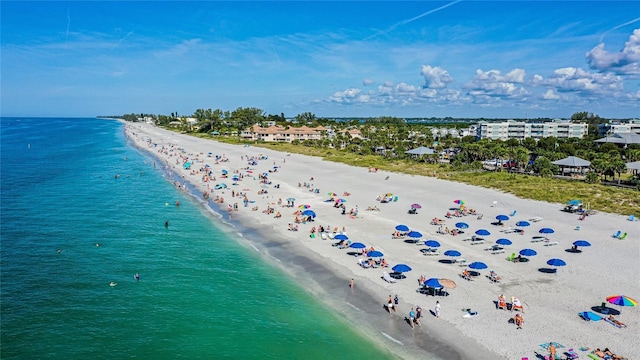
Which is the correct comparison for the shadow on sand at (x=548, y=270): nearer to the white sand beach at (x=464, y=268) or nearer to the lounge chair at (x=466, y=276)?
the white sand beach at (x=464, y=268)

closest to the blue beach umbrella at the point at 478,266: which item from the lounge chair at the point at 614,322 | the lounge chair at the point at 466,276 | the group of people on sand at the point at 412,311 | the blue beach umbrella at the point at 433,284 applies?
the lounge chair at the point at 466,276

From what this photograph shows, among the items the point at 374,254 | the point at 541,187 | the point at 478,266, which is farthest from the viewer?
the point at 541,187

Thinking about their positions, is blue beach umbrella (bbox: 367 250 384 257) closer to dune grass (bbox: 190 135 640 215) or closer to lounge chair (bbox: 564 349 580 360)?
lounge chair (bbox: 564 349 580 360)

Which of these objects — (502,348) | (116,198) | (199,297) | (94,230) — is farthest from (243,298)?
(116,198)

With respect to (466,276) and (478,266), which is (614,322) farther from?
(466,276)

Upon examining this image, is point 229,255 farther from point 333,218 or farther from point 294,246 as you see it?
point 333,218

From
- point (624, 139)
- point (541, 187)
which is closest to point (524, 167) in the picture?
point (541, 187)

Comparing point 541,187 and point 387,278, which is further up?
point 541,187
